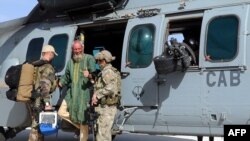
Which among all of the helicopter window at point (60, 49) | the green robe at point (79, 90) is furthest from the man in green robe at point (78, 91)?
the helicopter window at point (60, 49)

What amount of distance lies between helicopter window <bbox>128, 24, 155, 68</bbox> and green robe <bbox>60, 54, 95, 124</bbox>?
1.93 feet

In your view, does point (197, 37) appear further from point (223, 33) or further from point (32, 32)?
point (32, 32)

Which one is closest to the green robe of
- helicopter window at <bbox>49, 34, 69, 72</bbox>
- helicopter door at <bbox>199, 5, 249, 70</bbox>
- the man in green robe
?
the man in green robe

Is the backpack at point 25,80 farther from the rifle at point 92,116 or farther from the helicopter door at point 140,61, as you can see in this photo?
the helicopter door at point 140,61

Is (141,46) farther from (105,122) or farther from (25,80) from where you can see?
(25,80)

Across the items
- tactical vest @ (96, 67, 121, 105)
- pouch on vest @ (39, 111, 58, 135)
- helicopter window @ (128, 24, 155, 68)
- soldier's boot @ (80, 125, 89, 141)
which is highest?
helicopter window @ (128, 24, 155, 68)

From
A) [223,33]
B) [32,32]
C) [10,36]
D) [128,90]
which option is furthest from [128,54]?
[10,36]

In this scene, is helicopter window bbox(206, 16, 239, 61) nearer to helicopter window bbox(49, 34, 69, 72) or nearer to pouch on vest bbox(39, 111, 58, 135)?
pouch on vest bbox(39, 111, 58, 135)

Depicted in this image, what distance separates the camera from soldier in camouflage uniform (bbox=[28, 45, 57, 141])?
5906 mm

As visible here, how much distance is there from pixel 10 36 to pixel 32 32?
2.16 ft

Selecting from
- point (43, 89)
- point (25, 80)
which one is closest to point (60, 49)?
point (25, 80)

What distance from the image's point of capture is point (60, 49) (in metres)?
6.89

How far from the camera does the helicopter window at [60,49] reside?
6801 mm

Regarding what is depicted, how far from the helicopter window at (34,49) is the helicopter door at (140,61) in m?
1.84
